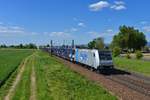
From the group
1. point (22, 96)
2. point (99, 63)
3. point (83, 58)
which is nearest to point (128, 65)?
point (83, 58)

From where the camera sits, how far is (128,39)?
418 feet

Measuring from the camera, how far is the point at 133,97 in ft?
65.1

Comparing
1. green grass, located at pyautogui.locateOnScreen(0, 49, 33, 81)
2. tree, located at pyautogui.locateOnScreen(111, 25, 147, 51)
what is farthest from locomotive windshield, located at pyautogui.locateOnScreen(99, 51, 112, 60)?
tree, located at pyautogui.locateOnScreen(111, 25, 147, 51)

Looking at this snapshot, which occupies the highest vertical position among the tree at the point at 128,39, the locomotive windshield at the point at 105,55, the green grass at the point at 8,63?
the tree at the point at 128,39

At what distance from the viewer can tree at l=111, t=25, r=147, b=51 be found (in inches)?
5005

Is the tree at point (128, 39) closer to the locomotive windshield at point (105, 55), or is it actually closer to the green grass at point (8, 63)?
the green grass at point (8, 63)

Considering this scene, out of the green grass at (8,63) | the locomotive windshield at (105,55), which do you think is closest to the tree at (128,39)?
the green grass at (8,63)

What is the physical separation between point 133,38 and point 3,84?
106735 millimetres

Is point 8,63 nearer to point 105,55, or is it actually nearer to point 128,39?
point 105,55

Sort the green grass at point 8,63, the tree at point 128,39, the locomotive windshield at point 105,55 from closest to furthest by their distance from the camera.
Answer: the green grass at point 8,63 < the locomotive windshield at point 105,55 < the tree at point 128,39

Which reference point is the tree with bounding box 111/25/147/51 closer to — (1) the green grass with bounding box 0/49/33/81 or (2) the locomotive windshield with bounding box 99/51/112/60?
(1) the green grass with bounding box 0/49/33/81

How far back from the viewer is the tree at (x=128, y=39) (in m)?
127

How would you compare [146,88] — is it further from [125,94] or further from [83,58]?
[83,58]

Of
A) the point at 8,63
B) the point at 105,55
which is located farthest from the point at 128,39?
the point at 105,55
